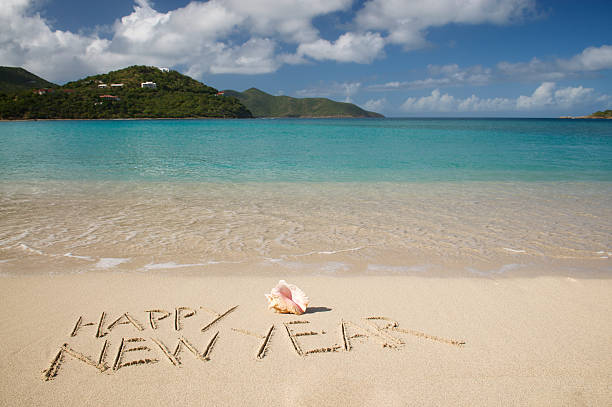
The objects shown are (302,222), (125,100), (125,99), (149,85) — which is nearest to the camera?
(302,222)

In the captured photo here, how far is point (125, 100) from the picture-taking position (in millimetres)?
127500

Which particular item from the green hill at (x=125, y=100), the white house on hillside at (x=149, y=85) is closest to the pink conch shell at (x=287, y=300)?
the green hill at (x=125, y=100)

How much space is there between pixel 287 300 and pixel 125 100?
14483 cm

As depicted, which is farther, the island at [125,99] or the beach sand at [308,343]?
the island at [125,99]

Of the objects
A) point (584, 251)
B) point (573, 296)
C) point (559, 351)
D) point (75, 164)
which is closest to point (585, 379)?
point (559, 351)

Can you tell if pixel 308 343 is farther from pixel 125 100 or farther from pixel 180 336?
pixel 125 100

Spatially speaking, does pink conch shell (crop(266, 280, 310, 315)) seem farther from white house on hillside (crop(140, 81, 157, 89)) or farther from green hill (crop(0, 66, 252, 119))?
white house on hillside (crop(140, 81, 157, 89))

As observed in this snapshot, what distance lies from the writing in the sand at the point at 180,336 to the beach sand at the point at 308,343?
2 cm

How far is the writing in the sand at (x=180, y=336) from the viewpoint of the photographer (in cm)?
304

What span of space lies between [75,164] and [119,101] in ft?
416

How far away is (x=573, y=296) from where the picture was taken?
4402 mm

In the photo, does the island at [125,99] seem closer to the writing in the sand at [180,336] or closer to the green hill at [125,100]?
the green hill at [125,100]

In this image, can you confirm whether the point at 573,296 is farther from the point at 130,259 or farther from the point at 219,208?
the point at 219,208

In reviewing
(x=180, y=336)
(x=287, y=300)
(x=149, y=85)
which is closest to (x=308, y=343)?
(x=287, y=300)
